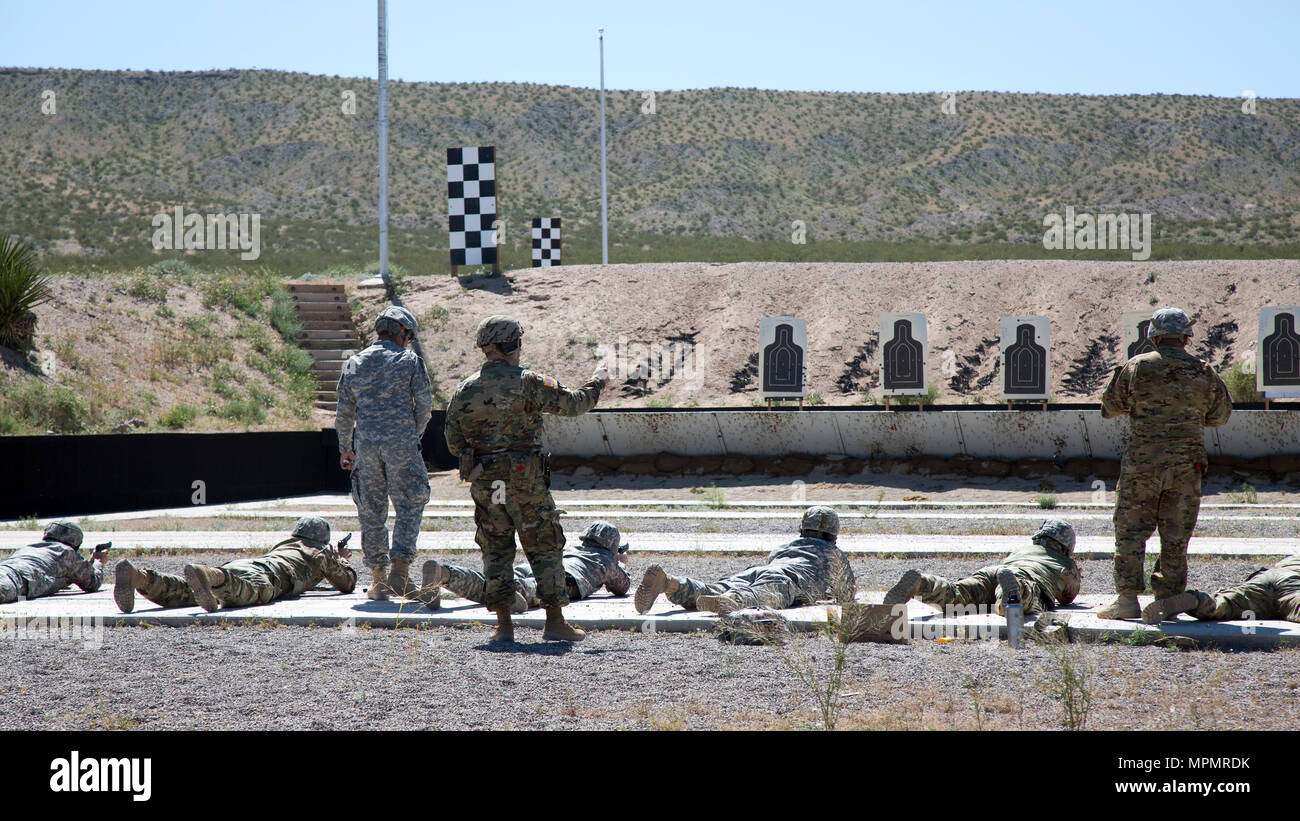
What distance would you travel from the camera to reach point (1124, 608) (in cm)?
663

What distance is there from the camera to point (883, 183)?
71000 mm

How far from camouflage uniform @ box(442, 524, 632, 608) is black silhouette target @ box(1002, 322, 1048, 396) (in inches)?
559

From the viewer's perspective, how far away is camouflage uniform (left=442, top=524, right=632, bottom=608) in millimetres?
7359

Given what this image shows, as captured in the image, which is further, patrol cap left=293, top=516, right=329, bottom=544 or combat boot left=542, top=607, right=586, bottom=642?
patrol cap left=293, top=516, right=329, bottom=544

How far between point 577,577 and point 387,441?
1597 millimetres

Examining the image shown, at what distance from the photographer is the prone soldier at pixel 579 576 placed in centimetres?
729

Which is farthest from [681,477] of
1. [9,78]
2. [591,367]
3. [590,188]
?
[9,78]

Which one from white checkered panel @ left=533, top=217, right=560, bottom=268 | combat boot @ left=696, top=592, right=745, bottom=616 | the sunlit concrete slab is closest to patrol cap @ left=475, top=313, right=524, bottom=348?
combat boot @ left=696, top=592, right=745, bottom=616

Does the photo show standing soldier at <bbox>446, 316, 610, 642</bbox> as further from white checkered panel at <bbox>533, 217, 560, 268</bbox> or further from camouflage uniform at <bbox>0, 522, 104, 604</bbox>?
white checkered panel at <bbox>533, 217, 560, 268</bbox>

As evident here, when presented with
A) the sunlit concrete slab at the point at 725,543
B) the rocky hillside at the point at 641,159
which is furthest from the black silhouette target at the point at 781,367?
the rocky hillside at the point at 641,159

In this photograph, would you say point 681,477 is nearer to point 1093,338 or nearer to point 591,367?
point 591,367

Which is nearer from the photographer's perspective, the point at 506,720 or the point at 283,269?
the point at 506,720

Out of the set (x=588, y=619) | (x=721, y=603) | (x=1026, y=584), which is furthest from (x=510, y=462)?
(x=1026, y=584)
